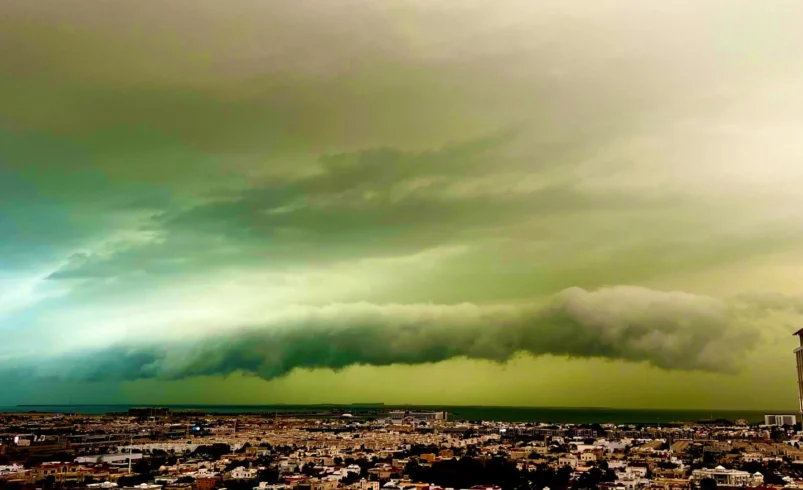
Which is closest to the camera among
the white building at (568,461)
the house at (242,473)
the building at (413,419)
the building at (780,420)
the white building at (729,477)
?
the white building at (729,477)

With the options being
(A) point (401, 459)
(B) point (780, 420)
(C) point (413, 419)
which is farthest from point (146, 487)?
(C) point (413, 419)

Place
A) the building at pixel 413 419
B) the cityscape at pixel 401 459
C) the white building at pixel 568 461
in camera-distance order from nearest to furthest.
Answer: the cityscape at pixel 401 459
the white building at pixel 568 461
the building at pixel 413 419

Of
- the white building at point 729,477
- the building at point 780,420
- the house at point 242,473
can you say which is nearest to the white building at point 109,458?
the house at point 242,473

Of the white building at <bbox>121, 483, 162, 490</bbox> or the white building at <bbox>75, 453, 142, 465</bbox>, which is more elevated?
Result: the white building at <bbox>121, 483, 162, 490</bbox>

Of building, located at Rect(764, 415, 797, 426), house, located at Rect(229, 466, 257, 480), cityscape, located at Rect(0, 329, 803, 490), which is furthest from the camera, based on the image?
building, located at Rect(764, 415, 797, 426)

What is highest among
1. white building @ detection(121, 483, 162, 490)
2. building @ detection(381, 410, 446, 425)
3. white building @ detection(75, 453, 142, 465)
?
white building @ detection(121, 483, 162, 490)

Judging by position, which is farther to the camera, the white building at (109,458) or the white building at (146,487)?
the white building at (109,458)

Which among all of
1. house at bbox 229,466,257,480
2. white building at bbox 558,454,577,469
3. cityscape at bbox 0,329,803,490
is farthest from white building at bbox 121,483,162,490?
white building at bbox 558,454,577,469

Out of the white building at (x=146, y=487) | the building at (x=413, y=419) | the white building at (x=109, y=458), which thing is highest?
the white building at (x=146, y=487)

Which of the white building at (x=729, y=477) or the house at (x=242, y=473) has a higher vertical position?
the white building at (x=729, y=477)

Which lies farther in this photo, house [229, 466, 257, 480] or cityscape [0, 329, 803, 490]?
house [229, 466, 257, 480]

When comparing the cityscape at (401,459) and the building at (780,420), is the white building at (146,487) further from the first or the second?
the building at (780,420)

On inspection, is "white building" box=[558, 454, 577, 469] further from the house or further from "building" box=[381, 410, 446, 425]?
"building" box=[381, 410, 446, 425]

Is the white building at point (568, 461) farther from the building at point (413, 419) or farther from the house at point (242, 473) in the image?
the building at point (413, 419)
